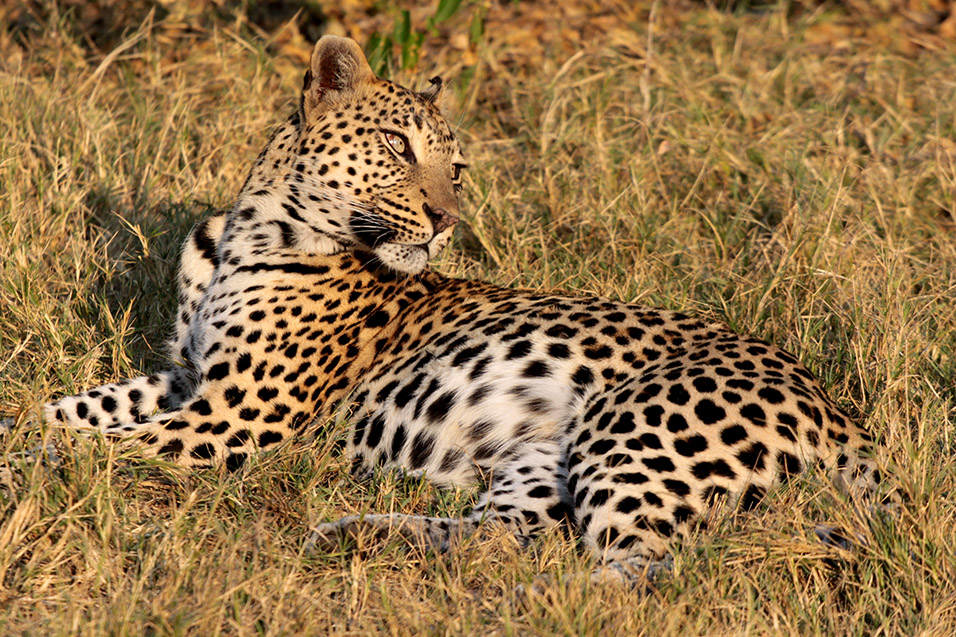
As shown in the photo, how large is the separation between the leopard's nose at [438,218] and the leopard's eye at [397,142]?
0.94 feet

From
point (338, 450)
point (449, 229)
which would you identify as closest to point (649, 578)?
point (338, 450)

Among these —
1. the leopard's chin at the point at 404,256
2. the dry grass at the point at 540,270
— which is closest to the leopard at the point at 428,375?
the leopard's chin at the point at 404,256

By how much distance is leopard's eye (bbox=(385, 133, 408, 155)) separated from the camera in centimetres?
475

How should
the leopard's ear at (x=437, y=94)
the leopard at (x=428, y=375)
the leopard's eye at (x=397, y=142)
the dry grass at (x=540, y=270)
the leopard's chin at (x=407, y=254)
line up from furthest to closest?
the leopard's ear at (x=437, y=94)
the leopard's eye at (x=397, y=142)
the leopard's chin at (x=407, y=254)
the leopard at (x=428, y=375)
the dry grass at (x=540, y=270)

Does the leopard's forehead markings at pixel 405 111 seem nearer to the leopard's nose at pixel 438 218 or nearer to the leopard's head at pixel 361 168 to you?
the leopard's head at pixel 361 168

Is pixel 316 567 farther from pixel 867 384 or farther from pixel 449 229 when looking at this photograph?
pixel 867 384

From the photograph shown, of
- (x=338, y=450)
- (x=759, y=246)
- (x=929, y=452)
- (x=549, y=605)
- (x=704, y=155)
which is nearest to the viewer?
(x=549, y=605)

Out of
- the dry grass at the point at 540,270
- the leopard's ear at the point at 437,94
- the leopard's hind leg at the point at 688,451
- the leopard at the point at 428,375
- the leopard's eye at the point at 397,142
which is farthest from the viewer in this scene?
the leopard's ear at the point at 437,94

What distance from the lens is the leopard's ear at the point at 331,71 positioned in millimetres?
4773

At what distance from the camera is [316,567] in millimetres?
3705

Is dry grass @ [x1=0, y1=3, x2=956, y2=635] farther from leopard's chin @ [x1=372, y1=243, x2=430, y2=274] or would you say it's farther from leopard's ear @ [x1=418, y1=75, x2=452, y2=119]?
leopard's ear @ [x1=418, y1=75, x2=452, y2=119]

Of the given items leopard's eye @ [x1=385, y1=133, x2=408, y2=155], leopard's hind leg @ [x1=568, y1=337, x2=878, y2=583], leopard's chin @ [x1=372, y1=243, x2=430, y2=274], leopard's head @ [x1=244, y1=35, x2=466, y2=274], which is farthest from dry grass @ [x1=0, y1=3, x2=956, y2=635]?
leopard's eye @ [x1=385, y1=133, x2=408, y2=155]

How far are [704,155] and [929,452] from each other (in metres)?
3.04

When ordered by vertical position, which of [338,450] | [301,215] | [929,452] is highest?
[301,215]
